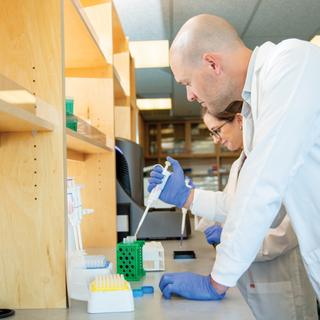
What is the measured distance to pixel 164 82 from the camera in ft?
14.7

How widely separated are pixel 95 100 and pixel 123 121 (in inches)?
30.4

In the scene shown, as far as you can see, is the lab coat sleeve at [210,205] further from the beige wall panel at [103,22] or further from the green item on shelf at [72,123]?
the beige wall panel at [103,22]

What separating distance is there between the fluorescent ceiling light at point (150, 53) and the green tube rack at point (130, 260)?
2528mm

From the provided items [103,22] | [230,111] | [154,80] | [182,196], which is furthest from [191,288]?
[154,80]

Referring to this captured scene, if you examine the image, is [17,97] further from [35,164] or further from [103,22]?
[103,22]

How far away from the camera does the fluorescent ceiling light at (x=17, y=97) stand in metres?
0.65

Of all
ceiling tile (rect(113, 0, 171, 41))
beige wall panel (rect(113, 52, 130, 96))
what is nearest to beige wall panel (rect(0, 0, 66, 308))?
beige wall panel (rect(113, 52, 130, 96))

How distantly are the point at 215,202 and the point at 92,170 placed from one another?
0.68 m

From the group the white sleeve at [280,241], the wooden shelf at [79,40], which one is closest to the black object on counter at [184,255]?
the white sleeve at [280,241]

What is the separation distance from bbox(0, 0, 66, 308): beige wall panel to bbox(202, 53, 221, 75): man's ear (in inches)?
16.9

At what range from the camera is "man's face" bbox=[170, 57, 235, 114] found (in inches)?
40.8

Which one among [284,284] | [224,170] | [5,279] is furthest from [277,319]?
[224,170]

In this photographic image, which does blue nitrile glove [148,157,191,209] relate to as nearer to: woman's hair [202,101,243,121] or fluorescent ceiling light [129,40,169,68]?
woman's hair [202,101,243,121]

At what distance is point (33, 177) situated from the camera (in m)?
0.82
